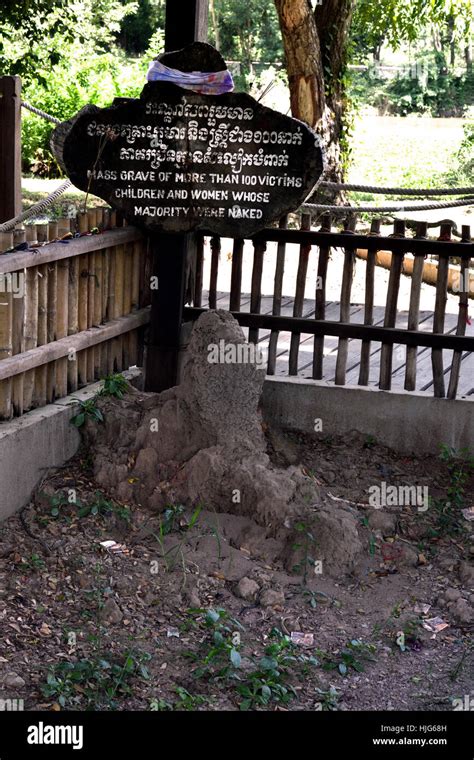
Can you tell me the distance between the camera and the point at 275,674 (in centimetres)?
416

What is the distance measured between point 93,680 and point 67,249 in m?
2.57

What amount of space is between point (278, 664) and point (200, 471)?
1405 mm

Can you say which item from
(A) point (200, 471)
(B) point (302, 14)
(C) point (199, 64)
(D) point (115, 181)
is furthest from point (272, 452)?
(B) point (302, 14)

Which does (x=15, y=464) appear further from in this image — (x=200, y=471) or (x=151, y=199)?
(x=151, y=199)

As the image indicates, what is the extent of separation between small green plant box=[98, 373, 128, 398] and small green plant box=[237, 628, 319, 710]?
2050mm

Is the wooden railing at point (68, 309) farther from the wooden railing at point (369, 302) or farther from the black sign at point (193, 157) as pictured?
the wooden railing at point (369, 302)

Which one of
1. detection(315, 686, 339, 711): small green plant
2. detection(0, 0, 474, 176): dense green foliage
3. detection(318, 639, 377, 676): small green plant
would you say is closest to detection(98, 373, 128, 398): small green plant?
detection(318, 639, 377, 676): small green plant

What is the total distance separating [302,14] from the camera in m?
11.4

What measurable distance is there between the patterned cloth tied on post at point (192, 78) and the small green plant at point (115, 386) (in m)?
1.80

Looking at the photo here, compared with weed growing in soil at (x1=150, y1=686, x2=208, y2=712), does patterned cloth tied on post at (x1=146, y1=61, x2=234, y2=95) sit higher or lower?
higher

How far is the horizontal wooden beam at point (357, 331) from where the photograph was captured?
628 cm

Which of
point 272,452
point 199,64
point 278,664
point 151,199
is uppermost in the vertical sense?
point 199,64

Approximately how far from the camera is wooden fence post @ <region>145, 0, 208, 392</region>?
633 cm

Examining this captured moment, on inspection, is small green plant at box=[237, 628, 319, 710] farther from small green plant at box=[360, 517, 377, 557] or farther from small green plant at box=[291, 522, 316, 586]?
small green plant at box=[360, 517, 377, 557]
